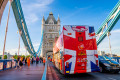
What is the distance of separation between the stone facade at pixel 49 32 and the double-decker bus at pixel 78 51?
196 feet

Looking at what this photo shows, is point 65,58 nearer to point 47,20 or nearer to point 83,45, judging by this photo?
point 83,45

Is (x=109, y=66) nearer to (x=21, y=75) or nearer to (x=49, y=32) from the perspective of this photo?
(x=21, y=75)

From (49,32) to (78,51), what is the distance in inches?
2624

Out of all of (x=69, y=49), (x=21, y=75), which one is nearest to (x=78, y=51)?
(x=69, y=49)

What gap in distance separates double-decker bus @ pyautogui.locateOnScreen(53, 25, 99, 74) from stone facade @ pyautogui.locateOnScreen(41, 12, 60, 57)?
5981cm

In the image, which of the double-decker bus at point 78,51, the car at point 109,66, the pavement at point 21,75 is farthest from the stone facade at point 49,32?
the double-decker bus at point 78,51

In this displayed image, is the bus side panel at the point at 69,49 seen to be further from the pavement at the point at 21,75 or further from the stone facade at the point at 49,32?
the stone facade at the point at 49,32

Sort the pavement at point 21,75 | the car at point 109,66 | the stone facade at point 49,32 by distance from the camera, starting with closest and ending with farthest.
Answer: the pavement at point 21,75 < the car at point 109,66 < the stone facade at point 49,32

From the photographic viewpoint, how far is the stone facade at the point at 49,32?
68062mm

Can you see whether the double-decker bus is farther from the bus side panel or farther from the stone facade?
the stone facade

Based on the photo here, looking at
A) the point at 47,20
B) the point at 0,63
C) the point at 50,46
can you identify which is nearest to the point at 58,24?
the point at 47,20

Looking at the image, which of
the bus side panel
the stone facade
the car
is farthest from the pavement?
the stone facade

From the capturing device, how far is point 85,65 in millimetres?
7266

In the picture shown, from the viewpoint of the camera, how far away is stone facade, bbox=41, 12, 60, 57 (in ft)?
223
